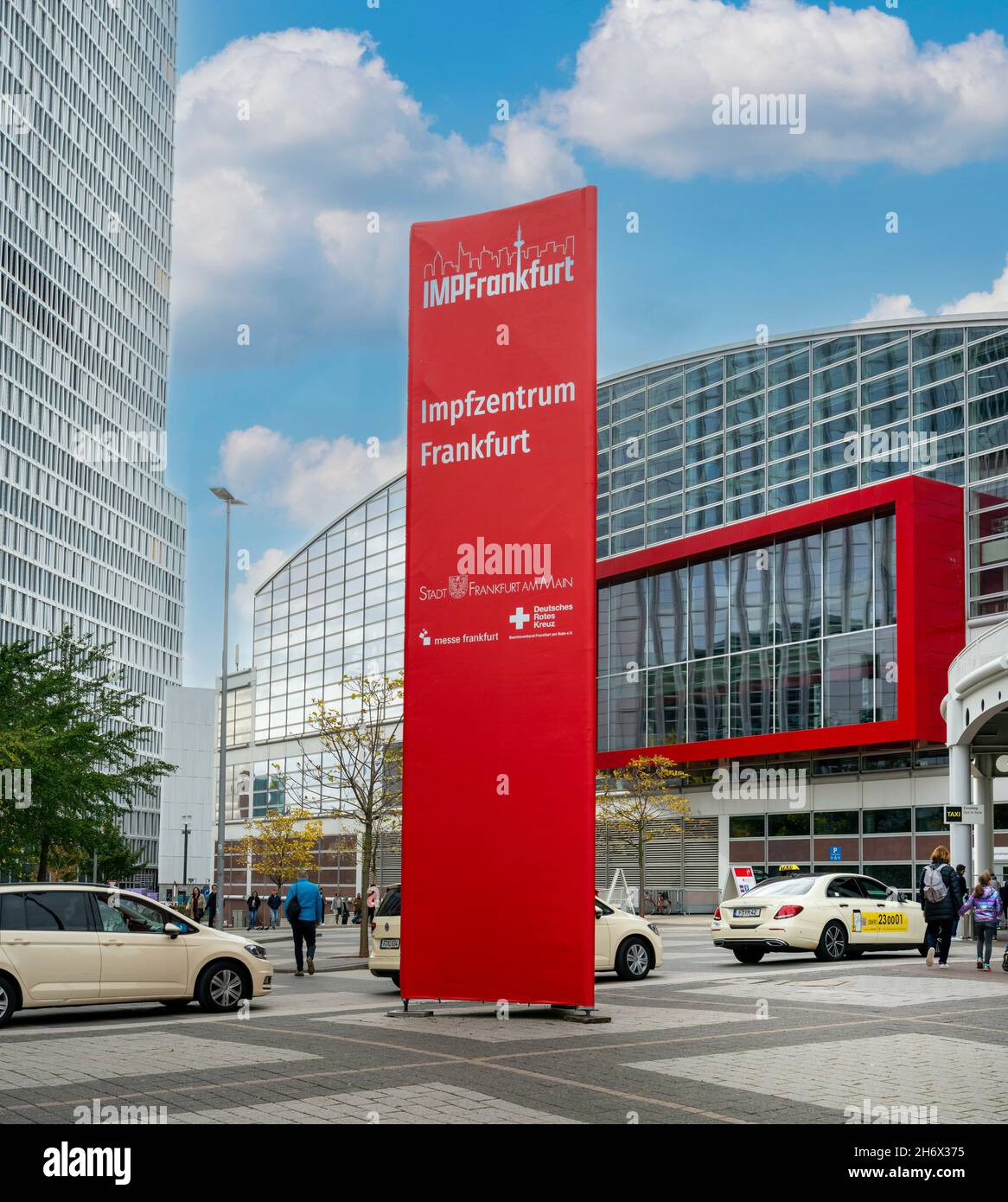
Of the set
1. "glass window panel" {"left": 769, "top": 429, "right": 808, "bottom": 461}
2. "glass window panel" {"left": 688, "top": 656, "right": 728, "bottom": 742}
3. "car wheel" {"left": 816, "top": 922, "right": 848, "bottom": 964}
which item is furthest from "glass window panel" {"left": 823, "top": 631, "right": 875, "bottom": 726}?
"car wheel" {"left": 816, "top": 922, "right": 848, "bottom": 964}

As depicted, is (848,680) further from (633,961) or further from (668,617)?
(633,961)

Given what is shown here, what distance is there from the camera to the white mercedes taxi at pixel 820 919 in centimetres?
2369

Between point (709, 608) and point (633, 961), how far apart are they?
39.5 meters

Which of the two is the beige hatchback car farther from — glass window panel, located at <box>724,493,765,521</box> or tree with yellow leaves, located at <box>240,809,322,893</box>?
tree with yellow leaves, located at <box>240,809,322,893</box>

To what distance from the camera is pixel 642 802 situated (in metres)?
58.0

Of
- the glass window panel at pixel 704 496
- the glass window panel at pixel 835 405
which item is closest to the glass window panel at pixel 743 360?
the glass window panel at pixel 835 405

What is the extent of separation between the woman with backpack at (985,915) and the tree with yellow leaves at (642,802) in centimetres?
3424

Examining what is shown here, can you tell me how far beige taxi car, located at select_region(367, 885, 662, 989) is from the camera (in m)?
19.8

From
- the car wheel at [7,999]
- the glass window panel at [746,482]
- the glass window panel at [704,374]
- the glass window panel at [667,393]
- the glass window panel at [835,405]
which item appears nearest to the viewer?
the car wheel at [7,999]

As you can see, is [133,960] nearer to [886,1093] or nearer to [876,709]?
[886,1093]

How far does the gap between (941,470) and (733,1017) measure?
1608 inches

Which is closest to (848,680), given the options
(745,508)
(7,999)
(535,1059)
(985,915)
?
(745,508)

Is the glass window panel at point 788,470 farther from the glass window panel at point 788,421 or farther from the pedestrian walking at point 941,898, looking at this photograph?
the pedestrian walking at point 941,898

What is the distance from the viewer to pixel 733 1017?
14.8 meters
